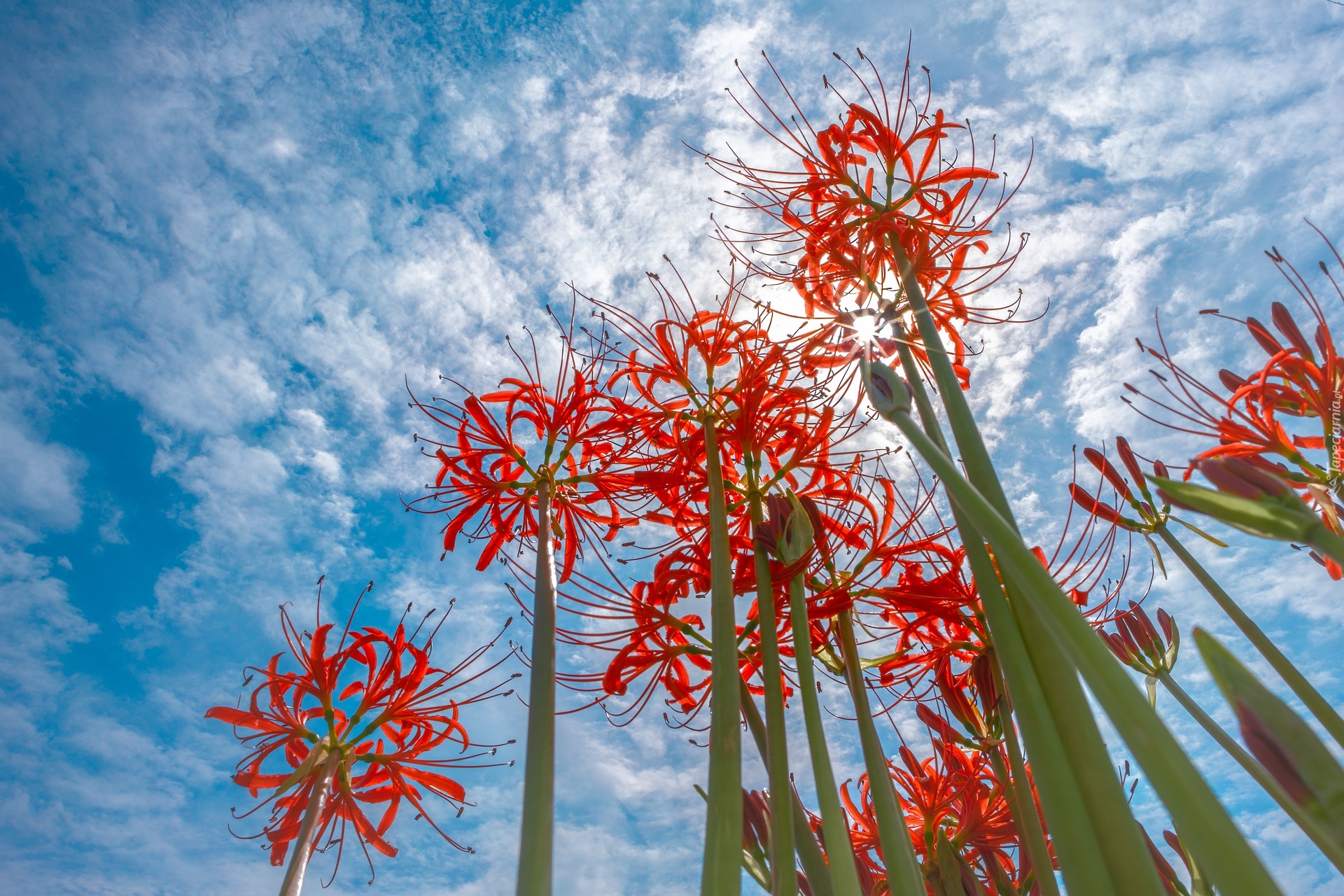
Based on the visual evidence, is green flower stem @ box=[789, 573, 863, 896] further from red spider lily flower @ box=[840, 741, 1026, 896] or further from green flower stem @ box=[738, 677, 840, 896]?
red spider lily flower @ box=[840, 741, 1026, 896]

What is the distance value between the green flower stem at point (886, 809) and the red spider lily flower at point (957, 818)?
931mm

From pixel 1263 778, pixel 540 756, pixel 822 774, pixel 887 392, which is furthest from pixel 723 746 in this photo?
pixel 1263 778

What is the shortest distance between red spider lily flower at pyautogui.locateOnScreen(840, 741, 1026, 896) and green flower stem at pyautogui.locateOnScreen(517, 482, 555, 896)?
1687 millimetres

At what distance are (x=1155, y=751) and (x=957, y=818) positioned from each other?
2659 mm

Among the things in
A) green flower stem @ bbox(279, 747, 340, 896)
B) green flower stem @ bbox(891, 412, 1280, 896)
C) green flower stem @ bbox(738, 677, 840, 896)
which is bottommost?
green flower stem @ bbox(891, 412, 1280, 896)

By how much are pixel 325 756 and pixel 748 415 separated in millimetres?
2094

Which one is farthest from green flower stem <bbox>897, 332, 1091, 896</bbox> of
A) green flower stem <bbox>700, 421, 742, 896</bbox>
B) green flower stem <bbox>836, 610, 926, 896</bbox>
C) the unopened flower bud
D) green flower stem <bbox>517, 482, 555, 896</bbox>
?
green flower stem <bbox>517, 482, 555, 896</bbox>

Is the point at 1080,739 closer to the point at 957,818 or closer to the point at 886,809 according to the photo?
the point at 886,809

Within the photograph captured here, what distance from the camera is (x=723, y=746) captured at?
5.65 ft

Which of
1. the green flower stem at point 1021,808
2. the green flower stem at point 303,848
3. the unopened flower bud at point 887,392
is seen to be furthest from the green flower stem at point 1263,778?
the green flower stem at point 303,848

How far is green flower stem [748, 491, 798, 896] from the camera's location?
1730 mm

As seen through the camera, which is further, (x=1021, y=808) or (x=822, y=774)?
(x=1021, y=808)

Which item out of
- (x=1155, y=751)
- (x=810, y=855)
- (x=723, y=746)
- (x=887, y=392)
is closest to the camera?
(x=1155, y=751)

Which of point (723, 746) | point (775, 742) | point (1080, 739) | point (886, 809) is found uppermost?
point (775, 742)
